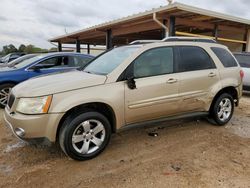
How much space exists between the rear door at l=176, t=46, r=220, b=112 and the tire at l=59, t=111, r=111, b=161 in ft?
5.13

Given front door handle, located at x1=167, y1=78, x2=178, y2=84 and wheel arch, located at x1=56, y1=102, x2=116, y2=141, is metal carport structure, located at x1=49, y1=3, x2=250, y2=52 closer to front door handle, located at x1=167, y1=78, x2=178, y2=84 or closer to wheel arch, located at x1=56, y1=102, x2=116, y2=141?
front door handle, located at x1=167, y1=78, x2=178, y2=84

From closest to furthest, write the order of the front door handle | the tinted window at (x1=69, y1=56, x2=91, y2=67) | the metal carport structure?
the front door handle, the tinted window at (x1=69, y1=56, x2=91, y2=67), the metal carport structure

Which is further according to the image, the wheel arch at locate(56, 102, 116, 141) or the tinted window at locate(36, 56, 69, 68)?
the tinted window at locate(36, 56, 69, 68)

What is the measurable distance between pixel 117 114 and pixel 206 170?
1462 mm

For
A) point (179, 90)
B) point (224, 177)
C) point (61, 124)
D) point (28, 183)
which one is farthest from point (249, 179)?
point (28, 183)

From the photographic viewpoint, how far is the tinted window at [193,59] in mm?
3943

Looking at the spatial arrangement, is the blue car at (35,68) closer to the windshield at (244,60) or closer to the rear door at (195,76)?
the rear door at (195,76)

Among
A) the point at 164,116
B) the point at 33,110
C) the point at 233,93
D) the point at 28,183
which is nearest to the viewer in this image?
the point at 28,183

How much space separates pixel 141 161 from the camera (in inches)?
124

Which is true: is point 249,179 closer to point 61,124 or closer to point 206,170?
point 206,170

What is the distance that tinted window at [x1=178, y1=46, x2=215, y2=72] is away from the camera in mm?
3943

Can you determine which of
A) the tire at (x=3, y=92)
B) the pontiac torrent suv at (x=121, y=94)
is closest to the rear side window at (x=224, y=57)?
the pontiac torrent suv at (x=121, y=94)

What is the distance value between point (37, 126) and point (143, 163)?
60.9 inches

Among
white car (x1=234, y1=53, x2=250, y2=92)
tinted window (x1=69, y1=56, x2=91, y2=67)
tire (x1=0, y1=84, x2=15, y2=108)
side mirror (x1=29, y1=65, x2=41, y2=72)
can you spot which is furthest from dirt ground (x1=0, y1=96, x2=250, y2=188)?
white car (x1=234, y1=53, x2=250, y2=92)
